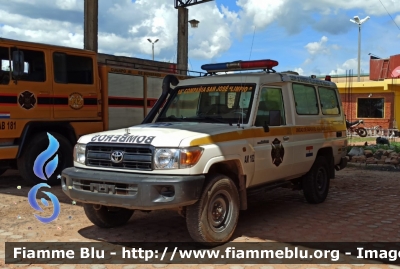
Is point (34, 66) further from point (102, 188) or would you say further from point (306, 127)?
point (306, 127)

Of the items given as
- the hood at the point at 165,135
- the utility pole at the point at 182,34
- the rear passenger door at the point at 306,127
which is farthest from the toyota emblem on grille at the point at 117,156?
the utility pole at the point at 182,34

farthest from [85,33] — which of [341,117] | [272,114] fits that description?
[272,114]

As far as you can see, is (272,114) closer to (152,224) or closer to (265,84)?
(265,84)

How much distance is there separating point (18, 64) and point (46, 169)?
7.27 ft

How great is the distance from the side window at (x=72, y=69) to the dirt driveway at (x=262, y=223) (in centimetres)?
216

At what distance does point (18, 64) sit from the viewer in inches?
297

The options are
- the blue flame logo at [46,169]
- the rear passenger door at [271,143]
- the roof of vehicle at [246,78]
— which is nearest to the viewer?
the rear passenger door at [271,143]

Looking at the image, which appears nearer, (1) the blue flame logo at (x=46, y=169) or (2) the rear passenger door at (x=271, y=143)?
(2) the rear passenger door at (x=271, y=143)

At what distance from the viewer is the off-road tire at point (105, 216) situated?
5371 millimetres

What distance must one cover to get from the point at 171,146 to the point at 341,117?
4491 millimetres

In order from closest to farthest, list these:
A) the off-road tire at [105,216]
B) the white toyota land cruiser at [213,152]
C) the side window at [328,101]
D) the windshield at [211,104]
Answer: the white toyota land cruiser at [213,152] → the off-road tire at [105,216] → the windshield at [211,104] → the side window at [328,101]

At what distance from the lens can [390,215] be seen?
253 inches

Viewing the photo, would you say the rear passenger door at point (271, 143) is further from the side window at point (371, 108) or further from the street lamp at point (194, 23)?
the side window at point (371, 108)

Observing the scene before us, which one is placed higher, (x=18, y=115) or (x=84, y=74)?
(x=84, y=74)
